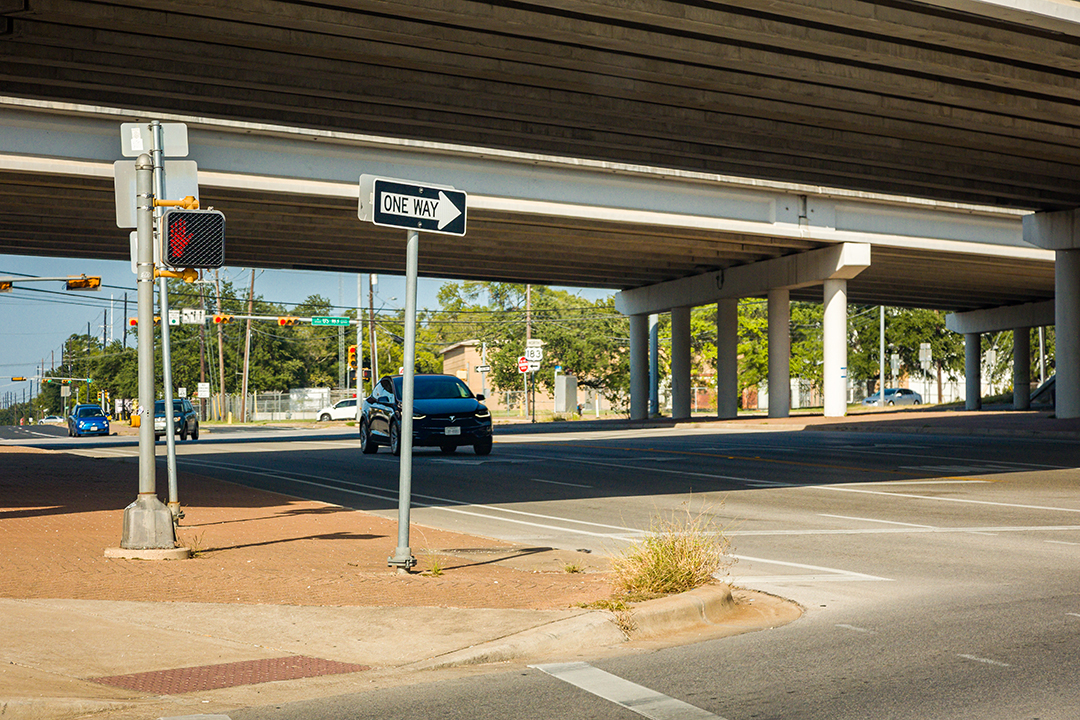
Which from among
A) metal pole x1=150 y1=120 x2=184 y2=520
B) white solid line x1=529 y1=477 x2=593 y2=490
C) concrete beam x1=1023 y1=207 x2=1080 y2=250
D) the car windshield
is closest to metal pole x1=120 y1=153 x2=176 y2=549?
metal pole x1=150 y1=120 x2=184 y2=520

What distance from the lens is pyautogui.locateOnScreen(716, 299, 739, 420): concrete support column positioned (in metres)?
53.8

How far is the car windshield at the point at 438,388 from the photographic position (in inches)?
995

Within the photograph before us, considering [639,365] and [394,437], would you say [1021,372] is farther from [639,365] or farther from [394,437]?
[394,437]

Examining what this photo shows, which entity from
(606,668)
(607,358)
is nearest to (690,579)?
(606,668)

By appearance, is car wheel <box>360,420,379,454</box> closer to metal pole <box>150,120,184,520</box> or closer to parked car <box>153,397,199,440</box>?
metal pole <box>150,120,184,520</box>

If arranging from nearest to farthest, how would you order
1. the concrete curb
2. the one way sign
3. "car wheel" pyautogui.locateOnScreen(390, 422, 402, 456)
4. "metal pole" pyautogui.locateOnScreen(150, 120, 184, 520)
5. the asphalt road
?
the asphalt road
the concrete curb
the one way sign
"metal pole" pyautogui.locateOnScreen(150, 120, 184, 520)
"car wheel" pyautogui.locateOnScreen(390, 422, 402, 456)

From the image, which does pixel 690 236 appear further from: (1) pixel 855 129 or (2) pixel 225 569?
(2) pixel 225 569

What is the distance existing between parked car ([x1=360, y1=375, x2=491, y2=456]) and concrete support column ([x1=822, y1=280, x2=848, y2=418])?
24.9 meters

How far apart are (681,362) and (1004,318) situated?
2689 cm

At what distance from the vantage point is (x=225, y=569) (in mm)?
9086

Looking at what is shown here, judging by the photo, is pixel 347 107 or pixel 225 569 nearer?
pixel 225 569

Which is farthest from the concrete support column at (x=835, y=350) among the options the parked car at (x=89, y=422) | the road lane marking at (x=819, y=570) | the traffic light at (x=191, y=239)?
the traffic light at (x=191, y=239)

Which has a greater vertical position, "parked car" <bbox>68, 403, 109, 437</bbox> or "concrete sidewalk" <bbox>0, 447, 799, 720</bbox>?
"parked car" <bbox>68, 403, 109, 437</bbox>

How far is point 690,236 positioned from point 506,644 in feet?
117
